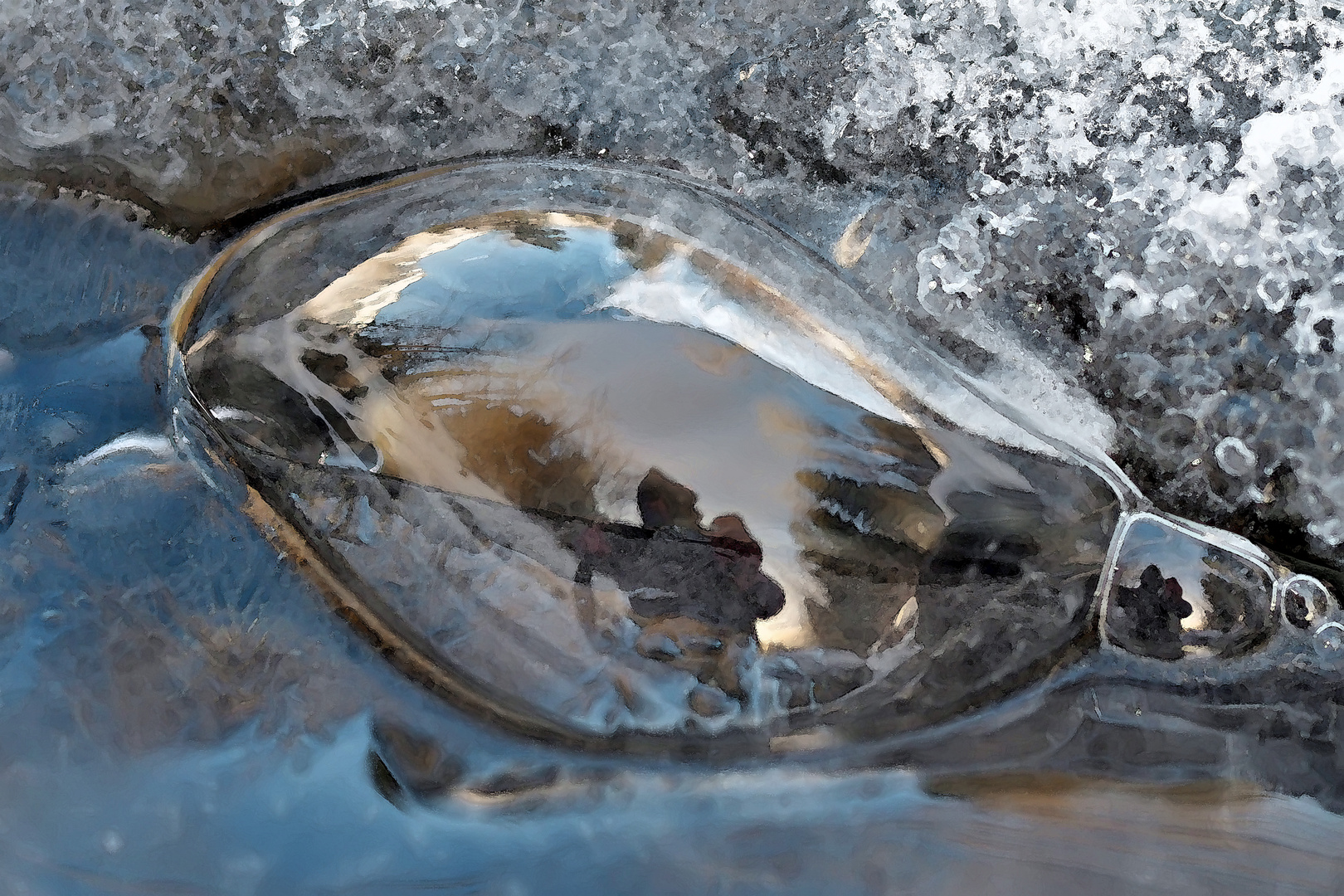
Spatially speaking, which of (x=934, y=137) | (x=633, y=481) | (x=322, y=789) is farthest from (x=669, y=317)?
(x=322, y=789)

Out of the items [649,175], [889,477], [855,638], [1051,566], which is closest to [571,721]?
[855,638]

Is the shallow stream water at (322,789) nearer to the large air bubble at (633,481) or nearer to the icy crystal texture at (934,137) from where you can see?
the large air bubble at (633,481)

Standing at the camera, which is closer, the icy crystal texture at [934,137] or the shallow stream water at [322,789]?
the shallow stream water at [322,789]

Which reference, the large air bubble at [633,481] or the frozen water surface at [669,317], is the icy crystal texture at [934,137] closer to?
the frozen water surface at [669,317]

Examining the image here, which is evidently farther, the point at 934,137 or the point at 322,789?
the point at 934,137

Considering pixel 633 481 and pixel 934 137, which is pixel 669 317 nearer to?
pixel 633 481

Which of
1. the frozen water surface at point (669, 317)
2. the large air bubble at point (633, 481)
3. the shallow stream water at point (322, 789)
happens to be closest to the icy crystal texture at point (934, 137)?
the frozen water surface at point (669, 317)

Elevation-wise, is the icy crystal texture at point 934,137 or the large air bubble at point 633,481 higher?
the icy crystal texture at point 934,137

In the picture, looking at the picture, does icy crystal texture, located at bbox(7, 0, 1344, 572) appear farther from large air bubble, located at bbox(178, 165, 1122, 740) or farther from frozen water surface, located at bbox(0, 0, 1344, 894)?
large air bubble, located at bbox(178, 165, 1122, 740)

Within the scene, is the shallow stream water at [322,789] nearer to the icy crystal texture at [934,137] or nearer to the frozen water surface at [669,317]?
the frozen water surface at [669,317]

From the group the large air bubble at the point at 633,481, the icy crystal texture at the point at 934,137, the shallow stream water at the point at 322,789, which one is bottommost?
the shallow stream water at the point at 322,789

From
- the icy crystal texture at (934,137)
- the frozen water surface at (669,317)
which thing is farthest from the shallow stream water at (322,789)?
the icy crystal texture at (934,137)
